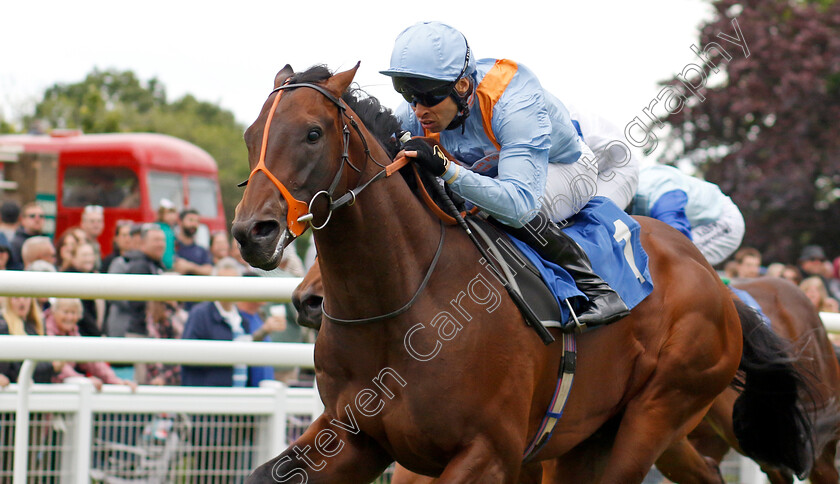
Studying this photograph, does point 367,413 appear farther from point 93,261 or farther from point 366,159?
point 93,261

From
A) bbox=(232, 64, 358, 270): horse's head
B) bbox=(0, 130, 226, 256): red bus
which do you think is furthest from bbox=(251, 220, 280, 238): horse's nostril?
bbox=(0, 130, 226, 256): red bus

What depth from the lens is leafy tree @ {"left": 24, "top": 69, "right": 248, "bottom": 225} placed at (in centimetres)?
3631

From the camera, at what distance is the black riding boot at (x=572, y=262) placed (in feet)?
11.1

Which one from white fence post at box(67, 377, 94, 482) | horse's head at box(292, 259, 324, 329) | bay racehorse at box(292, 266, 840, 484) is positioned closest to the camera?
horse's head at box(292, 259, 324, 329)

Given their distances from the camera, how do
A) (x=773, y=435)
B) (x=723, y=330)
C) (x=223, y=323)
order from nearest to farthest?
(x=723, y=330)
(x=773, y=435)
(x=223, y=323)

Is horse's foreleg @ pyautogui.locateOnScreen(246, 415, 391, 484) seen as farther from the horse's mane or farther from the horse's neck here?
the horse's mane

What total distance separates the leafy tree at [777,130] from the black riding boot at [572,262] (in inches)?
419

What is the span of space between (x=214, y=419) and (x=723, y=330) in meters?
2.39

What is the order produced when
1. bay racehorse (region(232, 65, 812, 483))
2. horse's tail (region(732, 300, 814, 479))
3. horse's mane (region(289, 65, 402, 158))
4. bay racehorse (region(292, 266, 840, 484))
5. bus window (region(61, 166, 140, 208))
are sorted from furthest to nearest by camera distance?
bus window (region(61, 166, 140, 208)), bay racehorse (region(292, 266, 840, 484)), horse's tail (region(732, 300, 814, 479)), horse's mane (region(289, 65, 402, 158)), bay racehorse (region(232, 65, 812, 483))

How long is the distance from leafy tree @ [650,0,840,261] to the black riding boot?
10.6 metres

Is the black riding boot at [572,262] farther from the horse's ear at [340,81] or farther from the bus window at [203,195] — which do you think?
the bus window at [203,195]

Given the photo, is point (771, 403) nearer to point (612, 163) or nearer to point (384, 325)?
point (612, 163)

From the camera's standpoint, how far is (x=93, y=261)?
6359 mm

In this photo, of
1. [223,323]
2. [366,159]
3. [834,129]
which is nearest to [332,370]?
[366,159]
